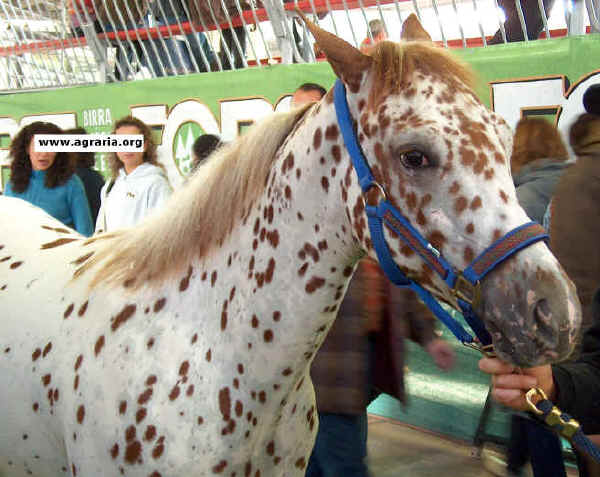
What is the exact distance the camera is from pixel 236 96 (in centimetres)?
466

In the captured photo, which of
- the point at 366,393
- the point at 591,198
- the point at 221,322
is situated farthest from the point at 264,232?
the point at 591,198

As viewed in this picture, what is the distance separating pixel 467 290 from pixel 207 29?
423 cm

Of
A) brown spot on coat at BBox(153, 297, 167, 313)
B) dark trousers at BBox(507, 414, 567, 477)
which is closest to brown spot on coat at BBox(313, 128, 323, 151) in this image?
brown spot on coat at BBox(153, 297, 167, 313)

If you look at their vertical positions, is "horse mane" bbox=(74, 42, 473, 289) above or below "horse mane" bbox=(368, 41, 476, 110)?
below

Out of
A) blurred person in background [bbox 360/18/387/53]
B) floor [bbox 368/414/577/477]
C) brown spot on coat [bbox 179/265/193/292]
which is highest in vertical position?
blurred person in background [bbox 360/18/387/53]

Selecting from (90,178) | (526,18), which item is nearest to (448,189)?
(526,18)

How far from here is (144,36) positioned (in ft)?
17.9

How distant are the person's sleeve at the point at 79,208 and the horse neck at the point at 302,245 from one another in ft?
9.41

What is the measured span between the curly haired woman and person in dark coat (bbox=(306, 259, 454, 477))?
247 centimetres

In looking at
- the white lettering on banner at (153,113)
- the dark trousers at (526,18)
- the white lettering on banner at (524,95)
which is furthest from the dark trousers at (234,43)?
the white lettering on banner at (524,95)

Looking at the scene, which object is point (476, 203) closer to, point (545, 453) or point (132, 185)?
point (545, 453)

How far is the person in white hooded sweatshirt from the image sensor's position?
3738 mm

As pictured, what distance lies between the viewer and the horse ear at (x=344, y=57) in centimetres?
136

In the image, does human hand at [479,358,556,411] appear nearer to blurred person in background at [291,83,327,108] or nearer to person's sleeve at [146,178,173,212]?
blurred person in background at [291,83,327,108]
